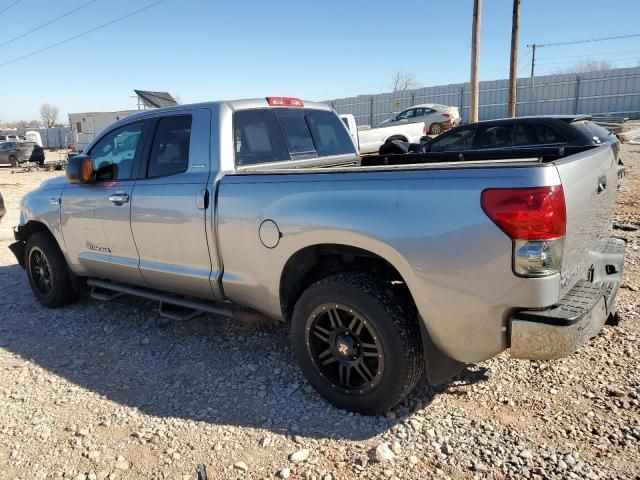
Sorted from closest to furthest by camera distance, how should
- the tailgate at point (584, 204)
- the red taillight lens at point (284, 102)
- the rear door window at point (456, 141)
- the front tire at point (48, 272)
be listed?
the tailgate at point (584, 204) → the red taillight lens at point (284, 102) → the front tire at point (48, 272) → the rear door window at point (456, 141)

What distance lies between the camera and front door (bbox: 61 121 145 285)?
14.3 feet

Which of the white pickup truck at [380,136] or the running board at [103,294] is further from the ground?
the white pickup truck at [380,136]

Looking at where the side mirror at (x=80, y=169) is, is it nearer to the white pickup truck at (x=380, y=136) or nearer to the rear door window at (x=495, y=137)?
the rear door window at (x=495, y=137)

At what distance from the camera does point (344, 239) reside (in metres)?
2.96

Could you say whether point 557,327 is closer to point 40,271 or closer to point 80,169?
point 80,169

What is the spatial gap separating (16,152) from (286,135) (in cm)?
2832

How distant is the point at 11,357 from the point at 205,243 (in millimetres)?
2072

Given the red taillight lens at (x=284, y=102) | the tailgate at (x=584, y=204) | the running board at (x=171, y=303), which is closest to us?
the tailgate at (x=584, y=204)

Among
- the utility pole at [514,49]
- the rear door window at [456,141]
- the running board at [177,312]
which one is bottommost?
the running board at [177,312]

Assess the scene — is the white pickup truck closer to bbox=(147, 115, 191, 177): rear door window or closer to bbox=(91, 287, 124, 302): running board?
bbox=(91, 287, 124, 302): running board

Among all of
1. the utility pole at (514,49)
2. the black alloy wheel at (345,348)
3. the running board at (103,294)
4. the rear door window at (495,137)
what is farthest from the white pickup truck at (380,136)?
the black alloy wheel at (345,348)

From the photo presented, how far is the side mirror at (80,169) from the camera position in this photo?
4465 mm

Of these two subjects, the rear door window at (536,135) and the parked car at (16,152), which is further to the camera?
the parked car at (16,152)

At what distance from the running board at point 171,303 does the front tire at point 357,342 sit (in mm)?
776
